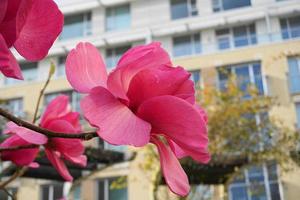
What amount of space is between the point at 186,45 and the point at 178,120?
15.3m

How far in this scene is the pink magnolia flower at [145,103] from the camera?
→ 1.34ft

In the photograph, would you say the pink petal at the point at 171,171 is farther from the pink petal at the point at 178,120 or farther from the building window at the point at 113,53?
the building window at the point at 113,53

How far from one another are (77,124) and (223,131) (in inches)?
336

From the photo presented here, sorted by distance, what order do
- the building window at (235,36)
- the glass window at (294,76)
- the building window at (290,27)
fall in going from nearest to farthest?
the glass window at (294,76) < the building window at (290,27) < the building window at (235,36)

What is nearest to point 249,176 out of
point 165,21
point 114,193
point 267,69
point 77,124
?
point 267,69

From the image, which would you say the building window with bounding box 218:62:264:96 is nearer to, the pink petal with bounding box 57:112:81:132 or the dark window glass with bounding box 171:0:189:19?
the dark window glass with bounding box 171:0:189:19

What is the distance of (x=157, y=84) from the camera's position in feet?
1.47

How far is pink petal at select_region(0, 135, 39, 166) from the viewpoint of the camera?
24.9 inches

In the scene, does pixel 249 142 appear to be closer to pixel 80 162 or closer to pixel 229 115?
pixel 229 115

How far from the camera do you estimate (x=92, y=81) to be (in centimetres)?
46

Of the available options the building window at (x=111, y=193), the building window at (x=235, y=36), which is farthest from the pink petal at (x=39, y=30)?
the building window at (x=235, y=36)

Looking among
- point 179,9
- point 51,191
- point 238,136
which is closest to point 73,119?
point 238,136

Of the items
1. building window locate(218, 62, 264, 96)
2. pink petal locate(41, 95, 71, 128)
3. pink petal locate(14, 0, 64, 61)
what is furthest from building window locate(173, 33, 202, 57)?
pink petal locate(14, 0, 64, 61)

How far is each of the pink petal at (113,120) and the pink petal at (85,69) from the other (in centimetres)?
2
